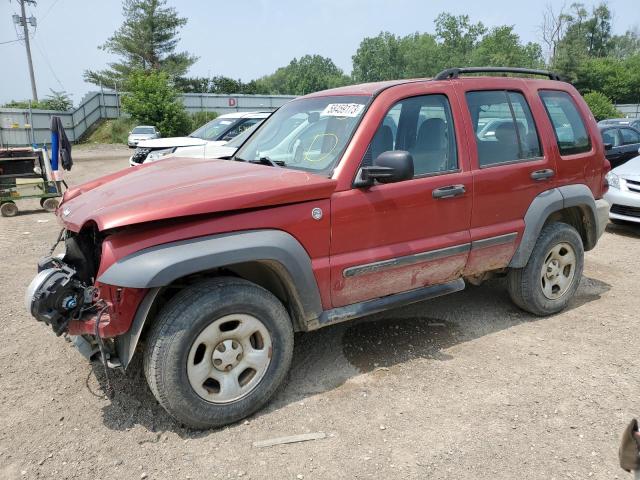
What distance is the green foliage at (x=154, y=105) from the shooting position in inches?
1188

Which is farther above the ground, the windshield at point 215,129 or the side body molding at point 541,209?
the windshield at point 215,129

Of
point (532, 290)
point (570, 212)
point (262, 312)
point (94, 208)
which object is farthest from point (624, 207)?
point (94, 208)

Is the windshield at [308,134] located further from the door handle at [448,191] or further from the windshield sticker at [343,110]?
the door handle at [448,191]

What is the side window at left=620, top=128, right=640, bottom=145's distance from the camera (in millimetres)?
11773

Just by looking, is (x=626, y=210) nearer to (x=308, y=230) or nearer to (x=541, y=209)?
(x=541, y=209)

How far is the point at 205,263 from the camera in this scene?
2752 millimetres

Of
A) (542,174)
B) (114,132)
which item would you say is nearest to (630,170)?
Result: (542,174)

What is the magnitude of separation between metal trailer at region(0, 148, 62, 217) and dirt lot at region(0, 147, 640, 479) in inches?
243

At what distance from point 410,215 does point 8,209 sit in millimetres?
9104

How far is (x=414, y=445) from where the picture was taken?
2.85 metres

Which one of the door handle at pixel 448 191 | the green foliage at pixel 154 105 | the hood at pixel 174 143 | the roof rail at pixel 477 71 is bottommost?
the door handle at pixel 448 191

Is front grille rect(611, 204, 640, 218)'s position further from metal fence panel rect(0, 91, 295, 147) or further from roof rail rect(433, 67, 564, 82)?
metal fence panel rect(0, 91, 295, 147)

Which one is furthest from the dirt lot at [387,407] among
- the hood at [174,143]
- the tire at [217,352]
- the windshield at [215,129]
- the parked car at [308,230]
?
the windshield at [215,129]

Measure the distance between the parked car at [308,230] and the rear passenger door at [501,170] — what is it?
0.01 metres
